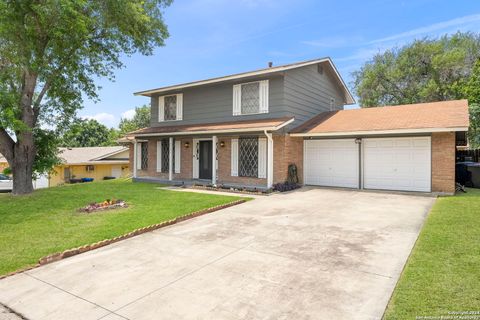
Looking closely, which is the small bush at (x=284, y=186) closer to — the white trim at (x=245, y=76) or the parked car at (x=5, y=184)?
the white trim at (x=245, y=76)

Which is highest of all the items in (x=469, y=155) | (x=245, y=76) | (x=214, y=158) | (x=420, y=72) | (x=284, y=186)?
(x=420, y=72)

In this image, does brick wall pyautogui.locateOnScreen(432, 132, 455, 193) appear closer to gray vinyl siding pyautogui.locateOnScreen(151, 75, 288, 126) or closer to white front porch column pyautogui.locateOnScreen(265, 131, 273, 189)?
gray vinyl siding pyautogui.locateOnScreen(151, 75, 288, 126)

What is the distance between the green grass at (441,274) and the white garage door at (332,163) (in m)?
5.89

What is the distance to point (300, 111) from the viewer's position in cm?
1329

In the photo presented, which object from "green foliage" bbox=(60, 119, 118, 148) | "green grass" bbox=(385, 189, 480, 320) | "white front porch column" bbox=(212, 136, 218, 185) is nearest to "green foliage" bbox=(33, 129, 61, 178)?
"white front porch column" bbox=(212, 136, 218, 185)

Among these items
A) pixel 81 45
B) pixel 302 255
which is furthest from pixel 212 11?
pixel 302 255

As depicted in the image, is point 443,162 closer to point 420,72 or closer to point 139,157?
point 139,157

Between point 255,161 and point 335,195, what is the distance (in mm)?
3660

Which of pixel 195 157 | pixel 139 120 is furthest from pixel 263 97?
pixel 139 120

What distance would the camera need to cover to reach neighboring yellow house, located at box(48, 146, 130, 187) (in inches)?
1052

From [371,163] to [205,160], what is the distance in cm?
721

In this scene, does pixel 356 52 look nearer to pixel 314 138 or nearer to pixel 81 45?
pixel 314 138

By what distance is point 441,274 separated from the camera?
11.7 feet

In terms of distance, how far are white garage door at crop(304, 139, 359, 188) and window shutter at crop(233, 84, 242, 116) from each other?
3304 millimetres
